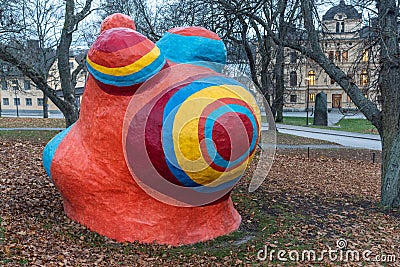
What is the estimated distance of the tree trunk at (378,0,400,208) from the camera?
8242mm

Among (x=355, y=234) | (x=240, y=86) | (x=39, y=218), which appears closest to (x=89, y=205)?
(x=39, y=218)

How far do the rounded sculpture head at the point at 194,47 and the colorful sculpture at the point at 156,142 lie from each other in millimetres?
16

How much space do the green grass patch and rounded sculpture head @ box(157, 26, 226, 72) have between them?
10.6 meters

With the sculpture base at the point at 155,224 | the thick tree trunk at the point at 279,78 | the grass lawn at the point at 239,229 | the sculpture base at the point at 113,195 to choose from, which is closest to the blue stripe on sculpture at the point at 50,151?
the sculpture base at the point at 113,195

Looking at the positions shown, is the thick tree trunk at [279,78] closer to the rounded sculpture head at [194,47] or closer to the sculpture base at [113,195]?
the rounded sculpture head at [194,47]

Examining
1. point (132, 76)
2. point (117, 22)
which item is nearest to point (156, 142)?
point (132, 76)

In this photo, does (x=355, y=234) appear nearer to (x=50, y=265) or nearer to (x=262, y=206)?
(x=262, y=206)

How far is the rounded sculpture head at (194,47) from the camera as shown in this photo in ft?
20.8

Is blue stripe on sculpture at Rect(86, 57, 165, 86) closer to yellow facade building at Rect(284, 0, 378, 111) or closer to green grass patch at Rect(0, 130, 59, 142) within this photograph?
yellow facade building at Rect(284, 0, 378, 111)

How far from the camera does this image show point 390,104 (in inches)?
327

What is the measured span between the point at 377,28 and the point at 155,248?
19.6 feet

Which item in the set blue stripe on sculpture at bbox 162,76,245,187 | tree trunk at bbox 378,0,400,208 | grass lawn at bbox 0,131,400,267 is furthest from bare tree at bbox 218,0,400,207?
blue stripe on sculpture at bbox 162,76,245,187

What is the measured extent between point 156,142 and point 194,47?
5.53ft

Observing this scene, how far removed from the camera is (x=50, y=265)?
16.6ft
